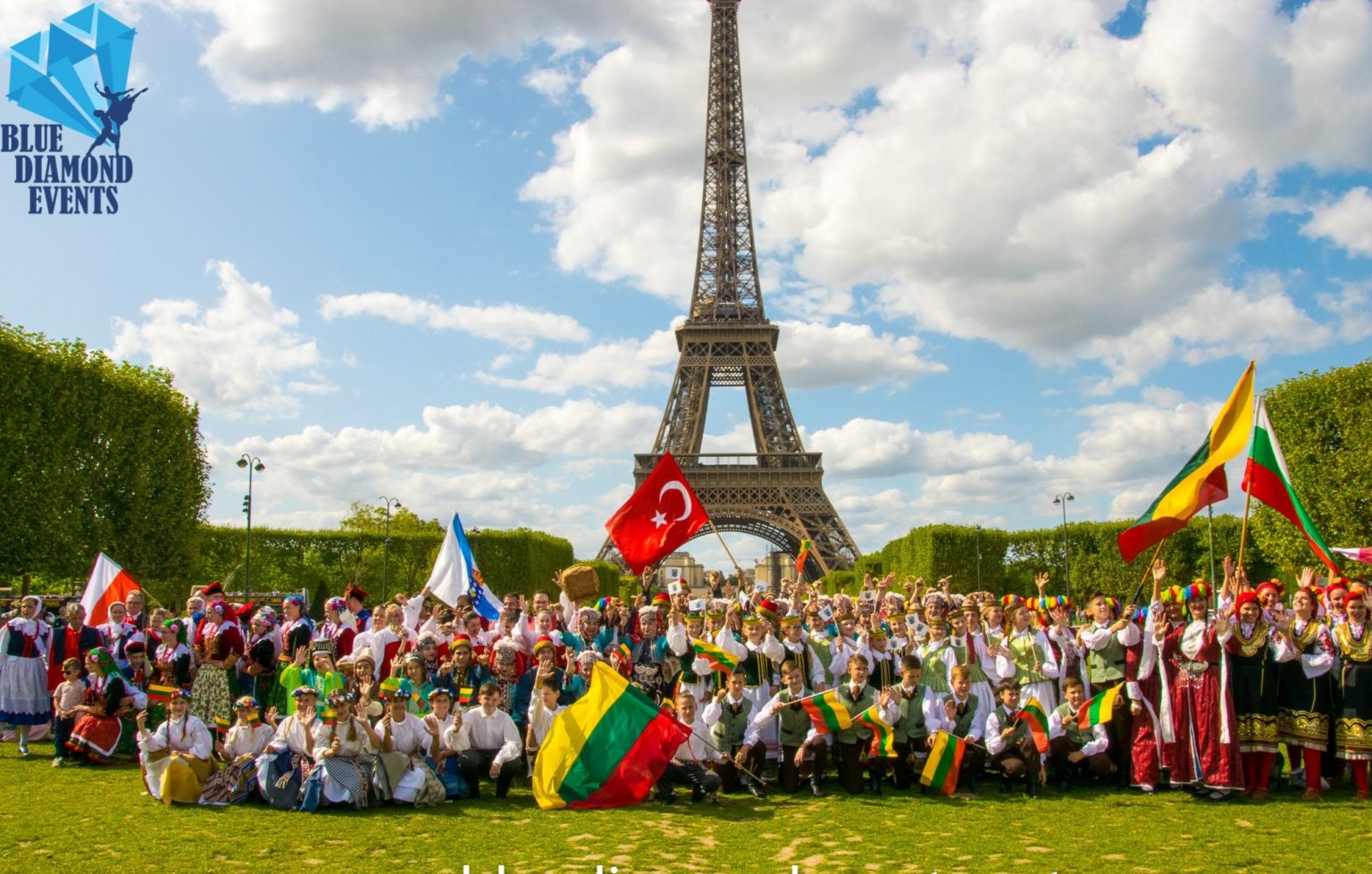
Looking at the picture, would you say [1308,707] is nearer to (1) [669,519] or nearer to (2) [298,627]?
(1) [669,519]

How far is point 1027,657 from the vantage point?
11547mm

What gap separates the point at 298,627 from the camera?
44.6ft

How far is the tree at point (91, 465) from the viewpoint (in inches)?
1029

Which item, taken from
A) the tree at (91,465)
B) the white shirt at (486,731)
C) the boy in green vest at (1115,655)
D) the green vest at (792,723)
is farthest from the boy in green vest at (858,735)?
the tree at (91,465)

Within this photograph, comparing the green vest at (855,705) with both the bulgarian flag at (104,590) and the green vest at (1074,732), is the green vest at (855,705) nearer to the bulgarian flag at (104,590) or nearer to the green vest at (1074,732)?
the green vest at (1074,732)

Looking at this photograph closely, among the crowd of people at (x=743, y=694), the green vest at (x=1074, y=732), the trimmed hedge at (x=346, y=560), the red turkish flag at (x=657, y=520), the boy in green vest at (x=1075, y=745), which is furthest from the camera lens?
the trimmed hedge at (x=346, y=560)

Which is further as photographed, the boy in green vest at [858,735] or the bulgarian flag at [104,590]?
the bulgarian flag at [104,590]

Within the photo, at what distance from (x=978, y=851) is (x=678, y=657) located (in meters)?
4.70

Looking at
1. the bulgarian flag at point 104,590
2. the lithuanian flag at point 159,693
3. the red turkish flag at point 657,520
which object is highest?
the red turkish flag at point 657,520

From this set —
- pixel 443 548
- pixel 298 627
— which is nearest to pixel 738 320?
pixel 443 548

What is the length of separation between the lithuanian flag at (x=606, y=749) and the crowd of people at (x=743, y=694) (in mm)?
392

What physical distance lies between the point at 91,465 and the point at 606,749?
2434 centimetres

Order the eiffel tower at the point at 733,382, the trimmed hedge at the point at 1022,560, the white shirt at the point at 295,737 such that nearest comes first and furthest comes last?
1. the white shirt at the point at 295,737
2. the trimmed hedge at the point at 1022,560
3. the eiffel tower at the point at 733,382

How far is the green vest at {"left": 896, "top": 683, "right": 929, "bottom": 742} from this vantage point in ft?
35.7
